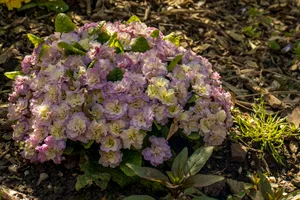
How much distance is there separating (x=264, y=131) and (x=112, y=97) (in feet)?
3.44

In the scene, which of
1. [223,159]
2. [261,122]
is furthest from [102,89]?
[261,122]

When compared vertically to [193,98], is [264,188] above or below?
below

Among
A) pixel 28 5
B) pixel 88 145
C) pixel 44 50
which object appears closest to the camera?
pixel 88 145

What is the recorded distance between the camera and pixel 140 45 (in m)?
3.06

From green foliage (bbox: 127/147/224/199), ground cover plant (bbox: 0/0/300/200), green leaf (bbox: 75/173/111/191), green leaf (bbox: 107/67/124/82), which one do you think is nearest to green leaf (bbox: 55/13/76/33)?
ground cover plant (bbox: 0/0/300/200)

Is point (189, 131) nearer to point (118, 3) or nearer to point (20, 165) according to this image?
point (20, 165)

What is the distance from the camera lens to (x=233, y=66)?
4.09 meters

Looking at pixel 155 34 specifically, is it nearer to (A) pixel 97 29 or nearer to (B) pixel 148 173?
(A) pixel 97 29

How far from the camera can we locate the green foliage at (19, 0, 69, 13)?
4.14m

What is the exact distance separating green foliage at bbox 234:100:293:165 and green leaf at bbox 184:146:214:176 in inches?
27.0

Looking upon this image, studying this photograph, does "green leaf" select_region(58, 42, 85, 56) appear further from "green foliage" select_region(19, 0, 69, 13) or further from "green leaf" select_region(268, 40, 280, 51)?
"green leaf" select_region(268, 40, 280, 51)

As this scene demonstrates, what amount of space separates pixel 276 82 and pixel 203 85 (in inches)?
46.3

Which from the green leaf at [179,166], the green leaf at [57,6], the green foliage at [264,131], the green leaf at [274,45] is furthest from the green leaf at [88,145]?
the green leaf at [274,45]

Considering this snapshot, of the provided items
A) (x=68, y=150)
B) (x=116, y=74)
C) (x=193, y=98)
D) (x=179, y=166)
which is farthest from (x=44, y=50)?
(x=179, y=166)
